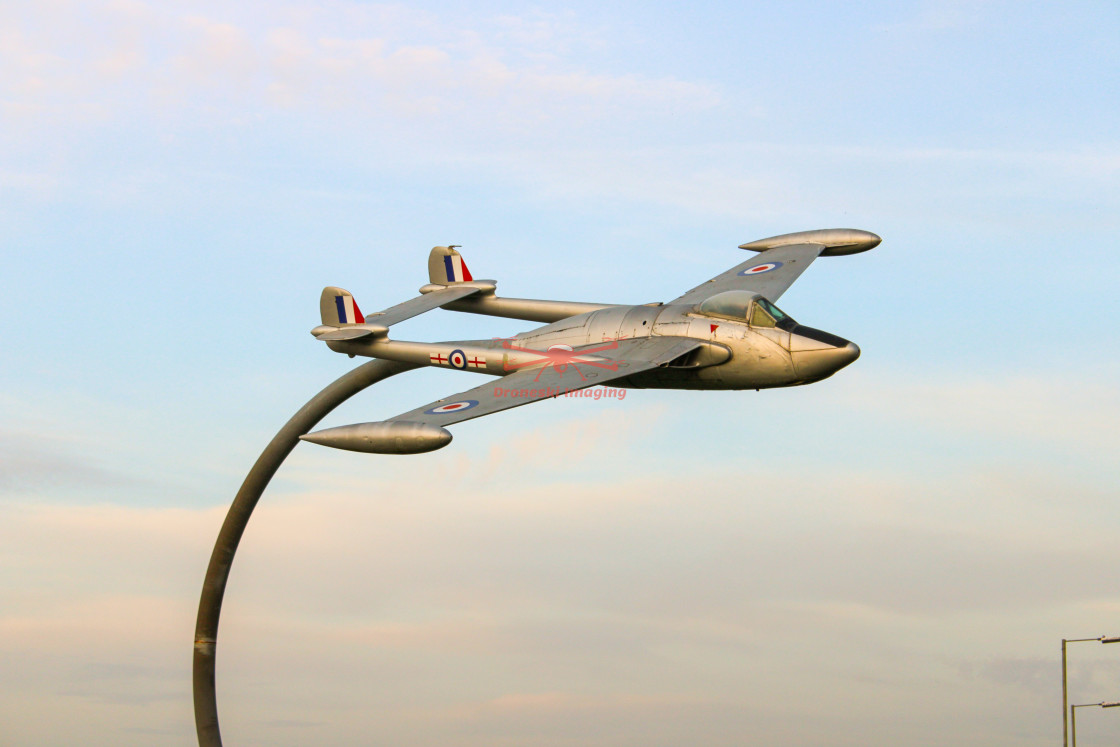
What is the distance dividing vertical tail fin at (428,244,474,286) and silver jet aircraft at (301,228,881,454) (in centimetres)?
350

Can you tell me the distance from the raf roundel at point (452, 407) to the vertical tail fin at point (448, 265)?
10.0 meters

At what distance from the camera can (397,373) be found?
35781 mm

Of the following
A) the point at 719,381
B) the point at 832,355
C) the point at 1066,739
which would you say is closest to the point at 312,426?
the point at 719,381

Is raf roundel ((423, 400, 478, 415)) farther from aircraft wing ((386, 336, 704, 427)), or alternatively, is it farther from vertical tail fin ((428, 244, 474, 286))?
vertical tail fin ((428, 244, 474, 286))

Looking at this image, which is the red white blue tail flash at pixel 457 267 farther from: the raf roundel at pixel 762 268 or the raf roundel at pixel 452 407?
the raf roundel at pixel 452 407

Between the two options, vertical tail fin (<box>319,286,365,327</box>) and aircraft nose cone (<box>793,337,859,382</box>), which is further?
vertical tail fin (<box>319,286,365,327</box>)

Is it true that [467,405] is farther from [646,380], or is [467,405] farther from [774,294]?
[774,294]

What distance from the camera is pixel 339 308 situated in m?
35.2

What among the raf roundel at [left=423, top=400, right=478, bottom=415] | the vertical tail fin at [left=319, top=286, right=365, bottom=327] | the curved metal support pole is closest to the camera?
the raf roundel at [left=423, top=400, right=478, bottom=415]

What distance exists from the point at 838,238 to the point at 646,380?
10692 mm

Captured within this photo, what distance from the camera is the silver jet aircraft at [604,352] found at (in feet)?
93.2

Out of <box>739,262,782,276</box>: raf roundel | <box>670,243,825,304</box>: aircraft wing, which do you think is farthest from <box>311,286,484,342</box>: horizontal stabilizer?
<box>739,262,782,276</box>: raf roundel

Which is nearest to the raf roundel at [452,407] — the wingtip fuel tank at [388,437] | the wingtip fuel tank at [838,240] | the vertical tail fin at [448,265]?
the wingtip fuel tank at [388,437]

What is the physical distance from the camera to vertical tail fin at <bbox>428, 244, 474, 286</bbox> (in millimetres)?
38688
